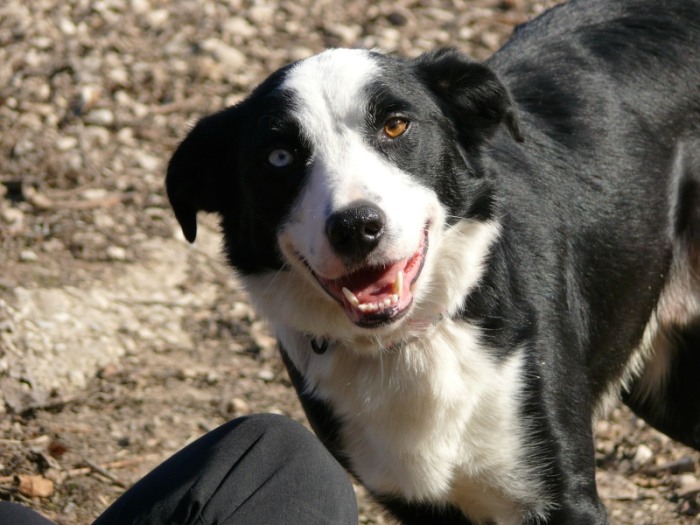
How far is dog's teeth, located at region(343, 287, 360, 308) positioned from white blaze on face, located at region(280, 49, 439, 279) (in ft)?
0.18

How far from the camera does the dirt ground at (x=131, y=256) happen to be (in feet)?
12.7

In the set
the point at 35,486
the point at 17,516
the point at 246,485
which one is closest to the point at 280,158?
the point at 246,485

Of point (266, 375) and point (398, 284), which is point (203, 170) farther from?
point (266, 375)

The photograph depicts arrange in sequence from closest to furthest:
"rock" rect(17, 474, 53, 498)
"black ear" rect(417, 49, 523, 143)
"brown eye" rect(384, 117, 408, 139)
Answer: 1. "brown eye" rect(384, 117, 408, 139)
2. "black ear" rect(417, 49, 523, 143)
3. "rock" rect(17, 474, 53, 498)

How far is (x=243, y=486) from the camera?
2021mm

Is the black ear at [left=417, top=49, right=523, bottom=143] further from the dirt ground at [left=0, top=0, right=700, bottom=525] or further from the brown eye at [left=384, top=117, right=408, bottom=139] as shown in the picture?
the dirt ground at [left=0, top=0, right=700, bottom=525]

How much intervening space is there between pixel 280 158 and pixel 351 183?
1.00ft

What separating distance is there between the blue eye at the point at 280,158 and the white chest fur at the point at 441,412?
0.50 metres

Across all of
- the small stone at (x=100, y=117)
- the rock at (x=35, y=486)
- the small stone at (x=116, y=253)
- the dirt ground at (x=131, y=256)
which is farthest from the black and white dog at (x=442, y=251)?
the small stone at (x=100, y=117)

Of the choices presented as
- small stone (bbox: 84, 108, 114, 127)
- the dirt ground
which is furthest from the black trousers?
small stone (bbox: 84, 108, 114, 127)

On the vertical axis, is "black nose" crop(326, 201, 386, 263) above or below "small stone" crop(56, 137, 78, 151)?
above

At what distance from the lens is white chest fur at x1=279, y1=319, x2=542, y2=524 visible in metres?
2.92

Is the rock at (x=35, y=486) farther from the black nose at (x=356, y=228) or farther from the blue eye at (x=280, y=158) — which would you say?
the black nose at (x=356, y=228)

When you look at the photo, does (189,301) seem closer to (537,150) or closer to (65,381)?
(65,381)
